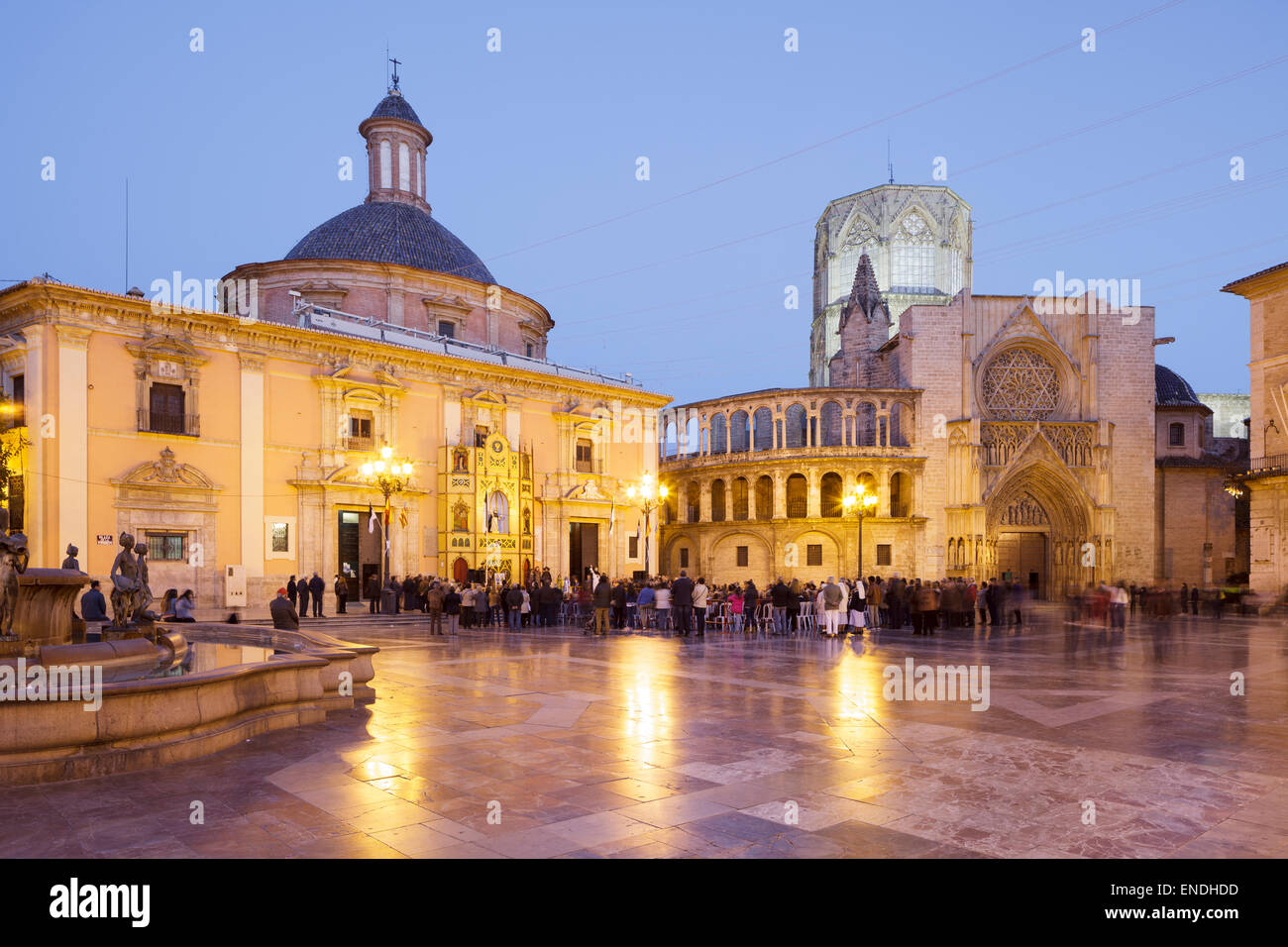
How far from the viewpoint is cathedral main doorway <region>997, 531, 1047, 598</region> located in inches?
1670

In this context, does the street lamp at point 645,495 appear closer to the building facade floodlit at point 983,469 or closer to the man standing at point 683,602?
the building facade floodlit at point 983,469

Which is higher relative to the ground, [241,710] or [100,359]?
[100,359]

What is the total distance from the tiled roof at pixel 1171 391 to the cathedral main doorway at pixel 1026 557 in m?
9.75

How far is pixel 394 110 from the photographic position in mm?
38219

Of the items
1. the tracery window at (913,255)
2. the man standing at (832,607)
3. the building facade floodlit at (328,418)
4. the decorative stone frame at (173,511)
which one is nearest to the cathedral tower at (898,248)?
the tracery window at (913,255)

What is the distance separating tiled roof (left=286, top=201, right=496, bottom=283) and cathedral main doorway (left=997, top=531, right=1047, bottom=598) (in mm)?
26874

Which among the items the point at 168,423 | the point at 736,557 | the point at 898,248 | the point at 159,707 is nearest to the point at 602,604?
the point at 159,707

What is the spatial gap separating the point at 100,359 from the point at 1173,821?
25118 mm

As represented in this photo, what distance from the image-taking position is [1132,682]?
456 inches

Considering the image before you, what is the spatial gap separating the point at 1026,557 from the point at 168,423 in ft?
120

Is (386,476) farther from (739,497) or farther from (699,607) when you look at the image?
(739,497)
